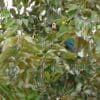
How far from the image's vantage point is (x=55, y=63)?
4.39 ft

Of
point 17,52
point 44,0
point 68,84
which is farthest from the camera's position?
point 44,0

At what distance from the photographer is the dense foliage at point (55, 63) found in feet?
4.09

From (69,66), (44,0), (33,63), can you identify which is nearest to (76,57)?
(69,66)

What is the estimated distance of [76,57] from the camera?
1.38 m

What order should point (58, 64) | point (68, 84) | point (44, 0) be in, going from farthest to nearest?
point (44, 0), point (68, 84), point (58, 64)

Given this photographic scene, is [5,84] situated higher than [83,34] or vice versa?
[83,34]

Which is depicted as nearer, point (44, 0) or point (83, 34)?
point (83, 34)

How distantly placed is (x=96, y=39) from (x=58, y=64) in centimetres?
17

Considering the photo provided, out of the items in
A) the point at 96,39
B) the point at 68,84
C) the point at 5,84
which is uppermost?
the point at 96,39

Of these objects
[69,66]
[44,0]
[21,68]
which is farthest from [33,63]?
[44,0]

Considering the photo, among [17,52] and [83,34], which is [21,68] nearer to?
[17,52]

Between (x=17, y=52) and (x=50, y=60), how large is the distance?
0.48ft

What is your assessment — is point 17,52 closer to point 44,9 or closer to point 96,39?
point 96,39

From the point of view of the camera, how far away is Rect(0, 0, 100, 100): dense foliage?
1.25 metres
